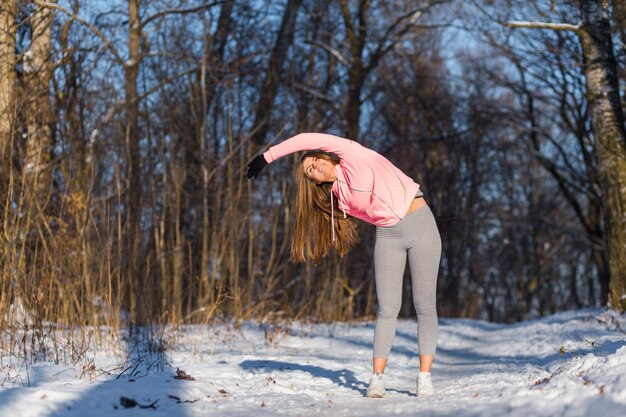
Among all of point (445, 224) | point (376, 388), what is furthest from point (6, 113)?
point (376, 388)

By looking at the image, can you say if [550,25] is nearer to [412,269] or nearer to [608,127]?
[608,127]

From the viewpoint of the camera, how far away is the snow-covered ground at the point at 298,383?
3619 mm

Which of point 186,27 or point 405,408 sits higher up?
point 186,27

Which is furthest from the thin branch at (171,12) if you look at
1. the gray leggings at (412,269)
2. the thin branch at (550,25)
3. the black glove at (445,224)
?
the gray leggings at (412,269)

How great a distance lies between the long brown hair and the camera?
16.1ft

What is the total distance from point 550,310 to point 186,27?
23639 mm

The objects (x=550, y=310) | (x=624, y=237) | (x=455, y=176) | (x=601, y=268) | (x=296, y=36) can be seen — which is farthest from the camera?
(x=550, y=310)

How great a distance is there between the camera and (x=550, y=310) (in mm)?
31453

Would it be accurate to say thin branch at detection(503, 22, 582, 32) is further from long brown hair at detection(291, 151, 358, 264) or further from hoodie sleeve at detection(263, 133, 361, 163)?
hoodie sleeve at detection(263, 133, 361, 163)

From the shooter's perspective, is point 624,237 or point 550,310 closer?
point 624,237

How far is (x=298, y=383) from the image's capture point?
17.3 ft

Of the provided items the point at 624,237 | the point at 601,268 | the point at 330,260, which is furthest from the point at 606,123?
the point at 601,268

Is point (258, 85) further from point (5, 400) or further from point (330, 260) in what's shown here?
point (5, 400)

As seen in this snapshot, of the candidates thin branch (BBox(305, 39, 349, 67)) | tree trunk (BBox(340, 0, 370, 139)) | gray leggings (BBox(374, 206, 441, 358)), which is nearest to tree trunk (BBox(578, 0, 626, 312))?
gray leggings (BBox(374, 206, 441, 358))
